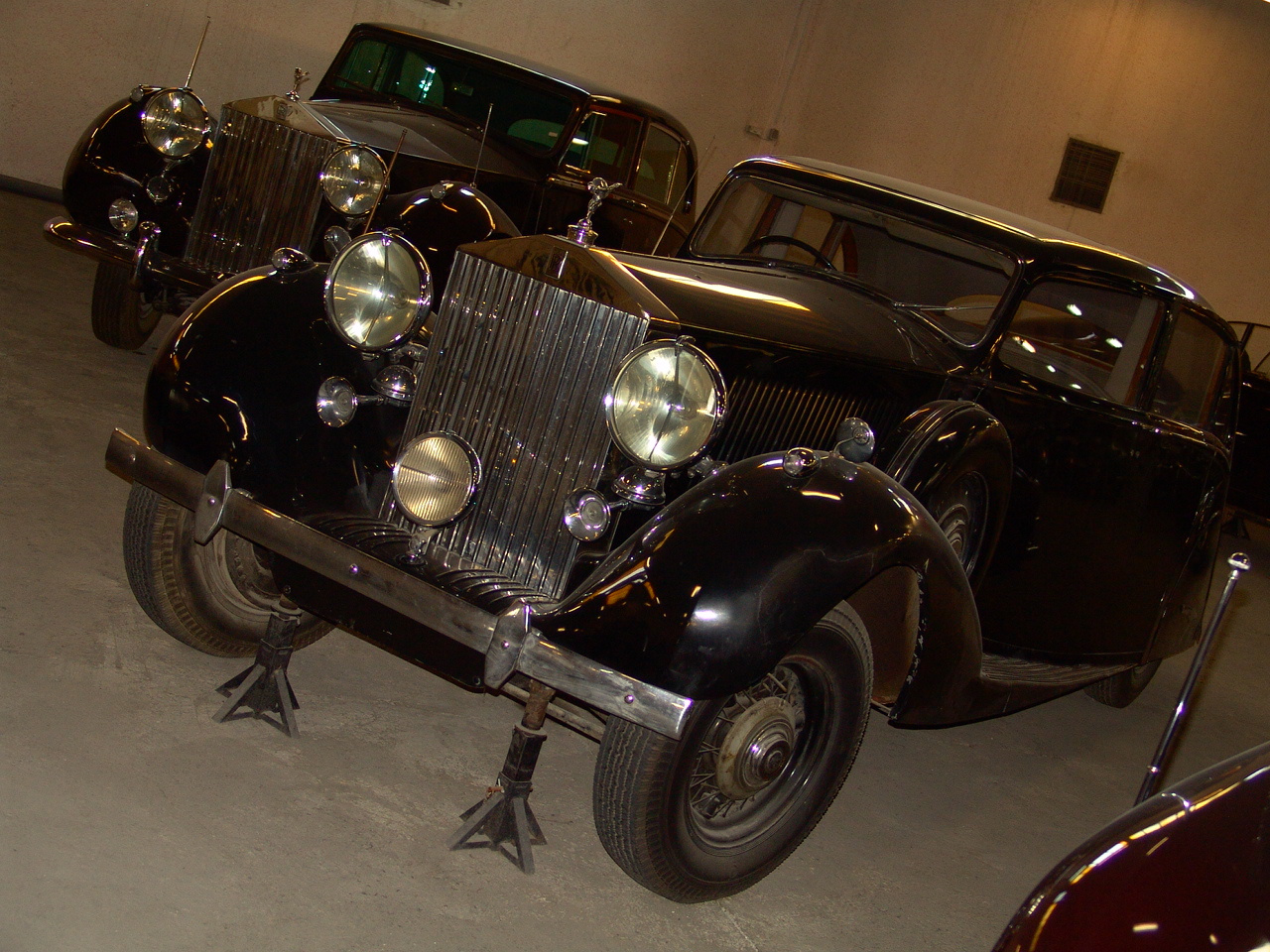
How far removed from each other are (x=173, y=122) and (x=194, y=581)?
299cm

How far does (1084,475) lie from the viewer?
346 cm

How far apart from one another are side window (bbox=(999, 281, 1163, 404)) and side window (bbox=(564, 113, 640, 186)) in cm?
318

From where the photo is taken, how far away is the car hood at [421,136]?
520cm

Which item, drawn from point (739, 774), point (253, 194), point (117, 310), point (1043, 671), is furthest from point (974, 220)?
point (117, 310)

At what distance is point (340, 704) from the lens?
289cm

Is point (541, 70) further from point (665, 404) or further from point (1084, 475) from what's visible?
point (665, 404)

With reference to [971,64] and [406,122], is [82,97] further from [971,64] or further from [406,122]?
[971,64]

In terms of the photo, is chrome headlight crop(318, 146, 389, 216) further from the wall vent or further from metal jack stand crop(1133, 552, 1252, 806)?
the wall vent

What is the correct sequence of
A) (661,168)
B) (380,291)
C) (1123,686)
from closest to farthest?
(380,291) → (1123,686) → (661,168)

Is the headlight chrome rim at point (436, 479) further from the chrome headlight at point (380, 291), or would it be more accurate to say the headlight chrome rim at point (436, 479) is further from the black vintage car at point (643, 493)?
the chrome headlight at point (380, 291)

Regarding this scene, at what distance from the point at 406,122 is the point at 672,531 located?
4212mm

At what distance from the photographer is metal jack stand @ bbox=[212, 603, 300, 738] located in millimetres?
2684

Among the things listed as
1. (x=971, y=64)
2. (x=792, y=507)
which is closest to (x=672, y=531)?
(x=792, y=507)

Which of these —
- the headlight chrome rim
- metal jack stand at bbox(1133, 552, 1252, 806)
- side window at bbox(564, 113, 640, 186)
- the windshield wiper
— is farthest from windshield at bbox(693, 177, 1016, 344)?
side window at bbox(564, 113, 640, 186)
